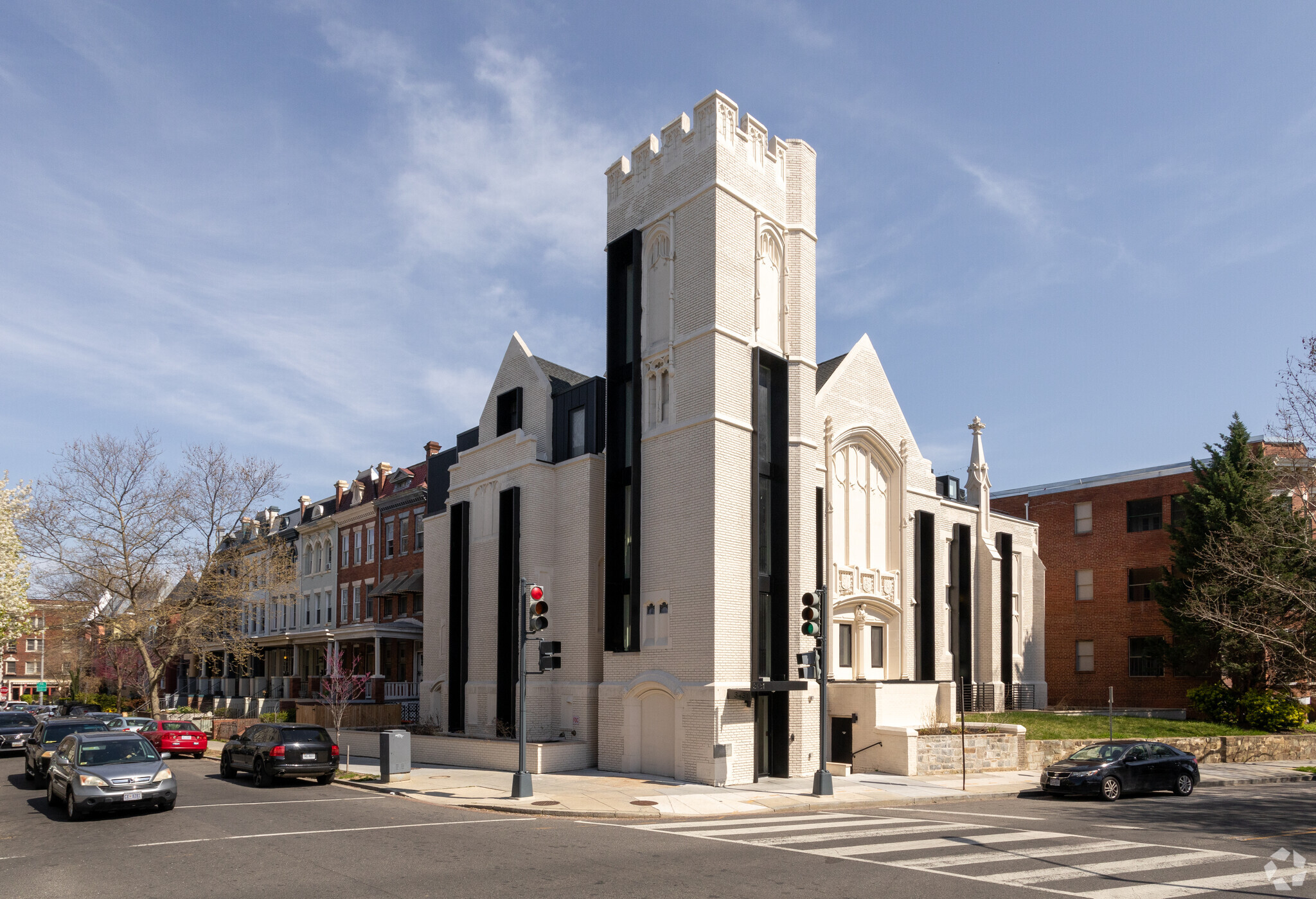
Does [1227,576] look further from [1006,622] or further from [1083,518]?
[1083,518]

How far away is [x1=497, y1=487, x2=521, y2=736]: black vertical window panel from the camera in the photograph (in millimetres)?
30625

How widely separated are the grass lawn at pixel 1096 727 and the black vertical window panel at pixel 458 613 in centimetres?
1779

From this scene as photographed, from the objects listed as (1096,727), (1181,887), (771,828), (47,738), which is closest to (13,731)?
(47,738)

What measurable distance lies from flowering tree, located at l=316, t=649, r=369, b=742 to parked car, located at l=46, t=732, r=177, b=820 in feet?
33.5

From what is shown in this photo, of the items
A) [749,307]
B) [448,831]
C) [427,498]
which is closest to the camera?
[448,831]

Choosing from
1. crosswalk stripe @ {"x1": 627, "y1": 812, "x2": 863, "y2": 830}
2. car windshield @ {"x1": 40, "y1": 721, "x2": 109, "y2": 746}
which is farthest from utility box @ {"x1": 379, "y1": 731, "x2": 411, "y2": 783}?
crosswalk stripe @ {"x1": 627, "y1": 812, "x2": 863, "y2": 830}

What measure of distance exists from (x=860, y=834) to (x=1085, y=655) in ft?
117

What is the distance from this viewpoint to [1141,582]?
45.6 meters

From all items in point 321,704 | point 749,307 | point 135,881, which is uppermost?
point 749,307

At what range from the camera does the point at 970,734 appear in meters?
27.5

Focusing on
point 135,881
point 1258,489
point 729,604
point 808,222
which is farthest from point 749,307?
point 1258,489

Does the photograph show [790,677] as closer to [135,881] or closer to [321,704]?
[135,881]

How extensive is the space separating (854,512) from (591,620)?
10371 millimetres

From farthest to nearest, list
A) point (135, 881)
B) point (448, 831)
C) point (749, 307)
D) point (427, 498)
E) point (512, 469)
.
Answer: point (427, 498), point (512, 469), point (749, 307), point (448, 831), point (135, 881)
